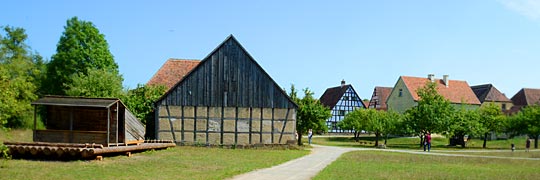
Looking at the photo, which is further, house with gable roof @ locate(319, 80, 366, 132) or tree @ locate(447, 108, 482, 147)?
house with gable roof @ locate(319, 80, 366, 132)

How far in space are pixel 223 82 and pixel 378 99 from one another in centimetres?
5931

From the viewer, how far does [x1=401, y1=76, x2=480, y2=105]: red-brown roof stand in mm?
75125

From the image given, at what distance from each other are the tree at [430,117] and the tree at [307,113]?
36.0 ft

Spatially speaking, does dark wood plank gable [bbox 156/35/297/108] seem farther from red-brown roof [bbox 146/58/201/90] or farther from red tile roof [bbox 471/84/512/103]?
red tile roof [bbox 471/84/512/103]

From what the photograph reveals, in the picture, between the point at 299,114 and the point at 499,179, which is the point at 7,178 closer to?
the point at 499,179

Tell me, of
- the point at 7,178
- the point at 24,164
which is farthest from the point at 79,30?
the point at 7,178

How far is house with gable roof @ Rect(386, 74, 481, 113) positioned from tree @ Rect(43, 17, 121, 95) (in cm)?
4170

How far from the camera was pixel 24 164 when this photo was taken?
20078mm

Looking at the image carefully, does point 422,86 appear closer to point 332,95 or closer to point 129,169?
point 332,95

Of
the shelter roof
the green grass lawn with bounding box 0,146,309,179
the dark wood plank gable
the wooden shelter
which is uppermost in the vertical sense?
the dark wood plank gable

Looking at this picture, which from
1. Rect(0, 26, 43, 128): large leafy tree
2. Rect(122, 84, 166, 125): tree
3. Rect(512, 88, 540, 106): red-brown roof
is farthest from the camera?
Rect(512, 88, 540, 106): red-brown roof

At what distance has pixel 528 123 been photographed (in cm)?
5456

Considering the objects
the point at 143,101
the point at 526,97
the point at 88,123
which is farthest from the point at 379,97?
the point at 88,123

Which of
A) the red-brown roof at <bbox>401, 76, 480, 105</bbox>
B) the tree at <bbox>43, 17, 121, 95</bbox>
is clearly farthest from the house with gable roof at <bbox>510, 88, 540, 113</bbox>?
the tree at <bbox>43, 17, 121, 95</bbox>
